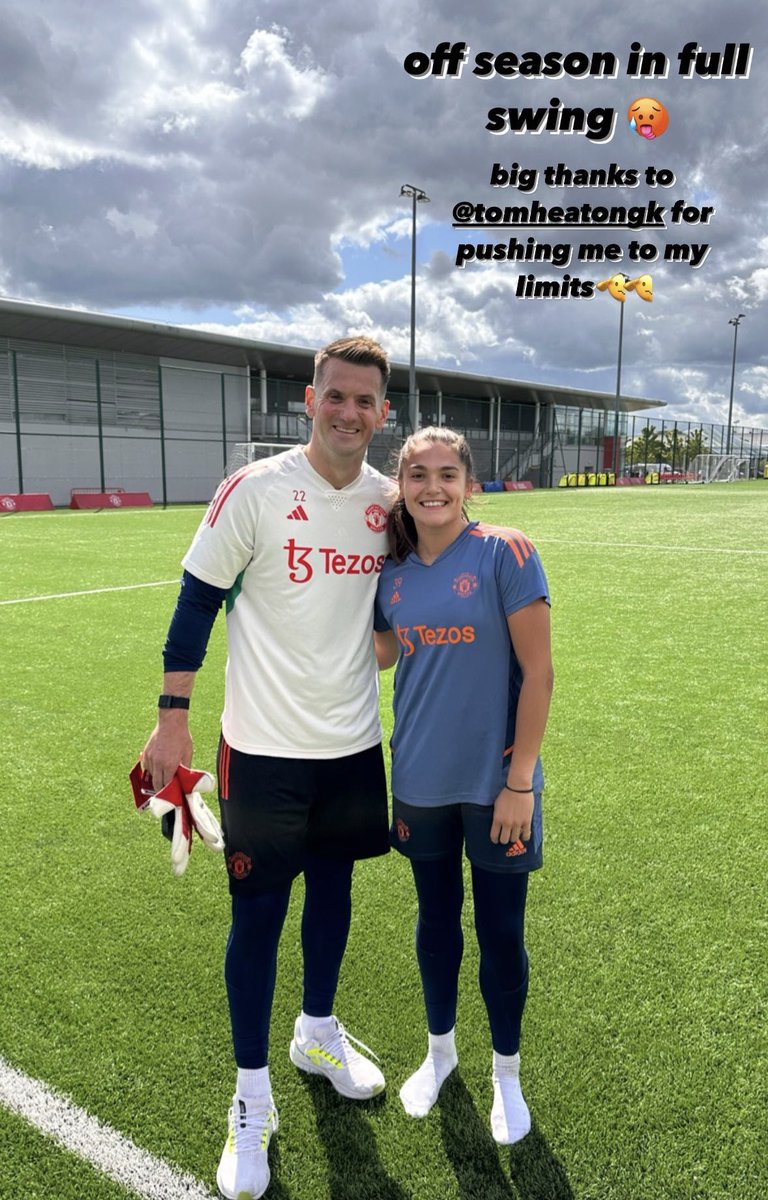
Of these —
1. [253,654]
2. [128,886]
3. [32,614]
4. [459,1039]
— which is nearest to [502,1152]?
[459,1039]

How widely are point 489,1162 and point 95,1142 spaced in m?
0.94

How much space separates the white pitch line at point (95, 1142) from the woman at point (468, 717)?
0.60 metres

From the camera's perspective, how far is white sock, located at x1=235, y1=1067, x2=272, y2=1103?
6.71ft

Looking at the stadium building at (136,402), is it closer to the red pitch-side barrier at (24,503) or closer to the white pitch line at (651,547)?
the red pitch-side barrier at (24,503)

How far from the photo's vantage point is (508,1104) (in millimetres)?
2100

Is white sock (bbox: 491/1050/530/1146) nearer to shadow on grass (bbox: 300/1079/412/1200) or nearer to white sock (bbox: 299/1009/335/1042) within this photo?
shadow on grass (bbox: 300/1079/412/1200)

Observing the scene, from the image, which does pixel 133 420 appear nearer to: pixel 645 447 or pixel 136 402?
pixel 136 402

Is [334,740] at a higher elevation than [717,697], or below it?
higher

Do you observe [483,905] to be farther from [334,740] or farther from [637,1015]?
[637,1015]

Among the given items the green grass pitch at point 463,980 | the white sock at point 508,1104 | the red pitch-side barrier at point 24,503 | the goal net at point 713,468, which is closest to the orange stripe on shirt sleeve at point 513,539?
the green grass pitch at point 463,980

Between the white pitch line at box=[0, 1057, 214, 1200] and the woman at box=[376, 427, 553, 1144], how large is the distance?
60 cm

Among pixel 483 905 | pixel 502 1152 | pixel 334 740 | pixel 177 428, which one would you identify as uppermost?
pixel 177 428

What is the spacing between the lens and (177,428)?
33594 mm

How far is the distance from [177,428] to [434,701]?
33421 mm
